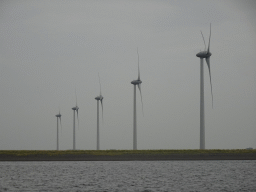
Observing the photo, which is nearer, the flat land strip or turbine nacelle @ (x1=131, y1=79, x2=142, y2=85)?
the flat land strip

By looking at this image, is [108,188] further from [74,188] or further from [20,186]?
[20,186]

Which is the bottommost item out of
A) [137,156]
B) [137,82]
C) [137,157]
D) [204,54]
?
[137,157]

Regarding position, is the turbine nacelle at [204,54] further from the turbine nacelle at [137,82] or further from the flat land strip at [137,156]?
the turbine nacelle at [137,82]

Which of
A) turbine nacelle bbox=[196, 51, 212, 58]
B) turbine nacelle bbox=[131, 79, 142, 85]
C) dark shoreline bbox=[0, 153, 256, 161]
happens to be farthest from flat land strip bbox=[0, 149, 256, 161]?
turbine nacelle bbox=[196, 51, 212, 58]

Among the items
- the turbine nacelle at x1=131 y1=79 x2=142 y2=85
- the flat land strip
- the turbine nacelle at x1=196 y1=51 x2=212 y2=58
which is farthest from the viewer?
the turbine nacelle at x1=131 y1=79 x2=142 y2=85

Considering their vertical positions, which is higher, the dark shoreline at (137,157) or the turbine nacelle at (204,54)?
the turbine nacelle at (204,54)

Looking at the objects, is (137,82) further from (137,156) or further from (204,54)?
(204,54)

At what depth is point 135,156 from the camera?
290 ft

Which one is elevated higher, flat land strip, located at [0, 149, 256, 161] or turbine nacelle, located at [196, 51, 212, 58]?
turbine nacelle, located at [196, 51, 212, 58]

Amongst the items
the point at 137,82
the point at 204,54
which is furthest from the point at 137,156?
the point at 204,54

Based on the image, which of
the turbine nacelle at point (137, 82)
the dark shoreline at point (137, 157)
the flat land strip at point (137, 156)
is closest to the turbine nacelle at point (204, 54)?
the flat land strip at point (137, 156)

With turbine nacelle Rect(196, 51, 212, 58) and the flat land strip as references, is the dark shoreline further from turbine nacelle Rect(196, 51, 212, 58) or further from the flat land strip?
turbine nacelle Rect(196, 51, 212, 58)

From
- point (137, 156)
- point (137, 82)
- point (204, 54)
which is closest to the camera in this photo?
point (204, 54)

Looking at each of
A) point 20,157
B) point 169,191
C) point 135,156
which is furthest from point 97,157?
point 169,191
